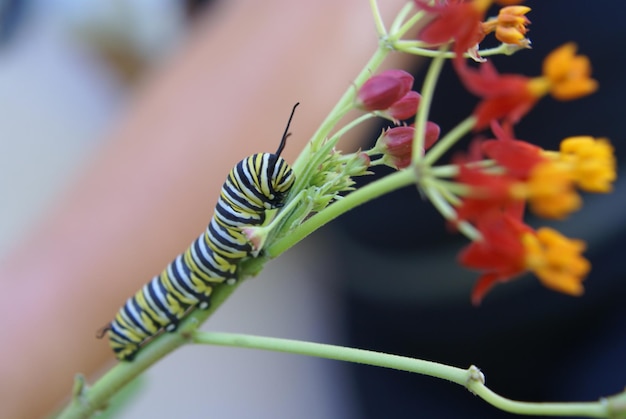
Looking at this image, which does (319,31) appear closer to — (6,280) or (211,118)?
(211,118)

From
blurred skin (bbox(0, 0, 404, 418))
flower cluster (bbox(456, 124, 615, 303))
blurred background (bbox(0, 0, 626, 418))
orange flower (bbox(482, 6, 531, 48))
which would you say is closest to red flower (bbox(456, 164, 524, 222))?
flower cluster (bbox(456, 124, 615, 303))

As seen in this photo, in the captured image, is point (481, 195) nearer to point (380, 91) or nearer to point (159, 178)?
point (380, 91)

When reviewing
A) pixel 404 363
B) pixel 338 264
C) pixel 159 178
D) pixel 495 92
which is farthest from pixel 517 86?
pixel 338 264

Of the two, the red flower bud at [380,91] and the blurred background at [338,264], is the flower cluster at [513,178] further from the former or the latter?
the blurred background at [338,264]

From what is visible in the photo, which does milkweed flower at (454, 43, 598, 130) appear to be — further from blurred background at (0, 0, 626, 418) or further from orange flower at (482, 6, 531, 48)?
blurred background at (0, 0, 626, 418)

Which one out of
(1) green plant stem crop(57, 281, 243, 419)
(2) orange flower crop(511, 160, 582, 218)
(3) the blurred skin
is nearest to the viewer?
(2) orange flower crop(511, 160, 582, 218)

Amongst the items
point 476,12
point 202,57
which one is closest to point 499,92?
point 476,12
